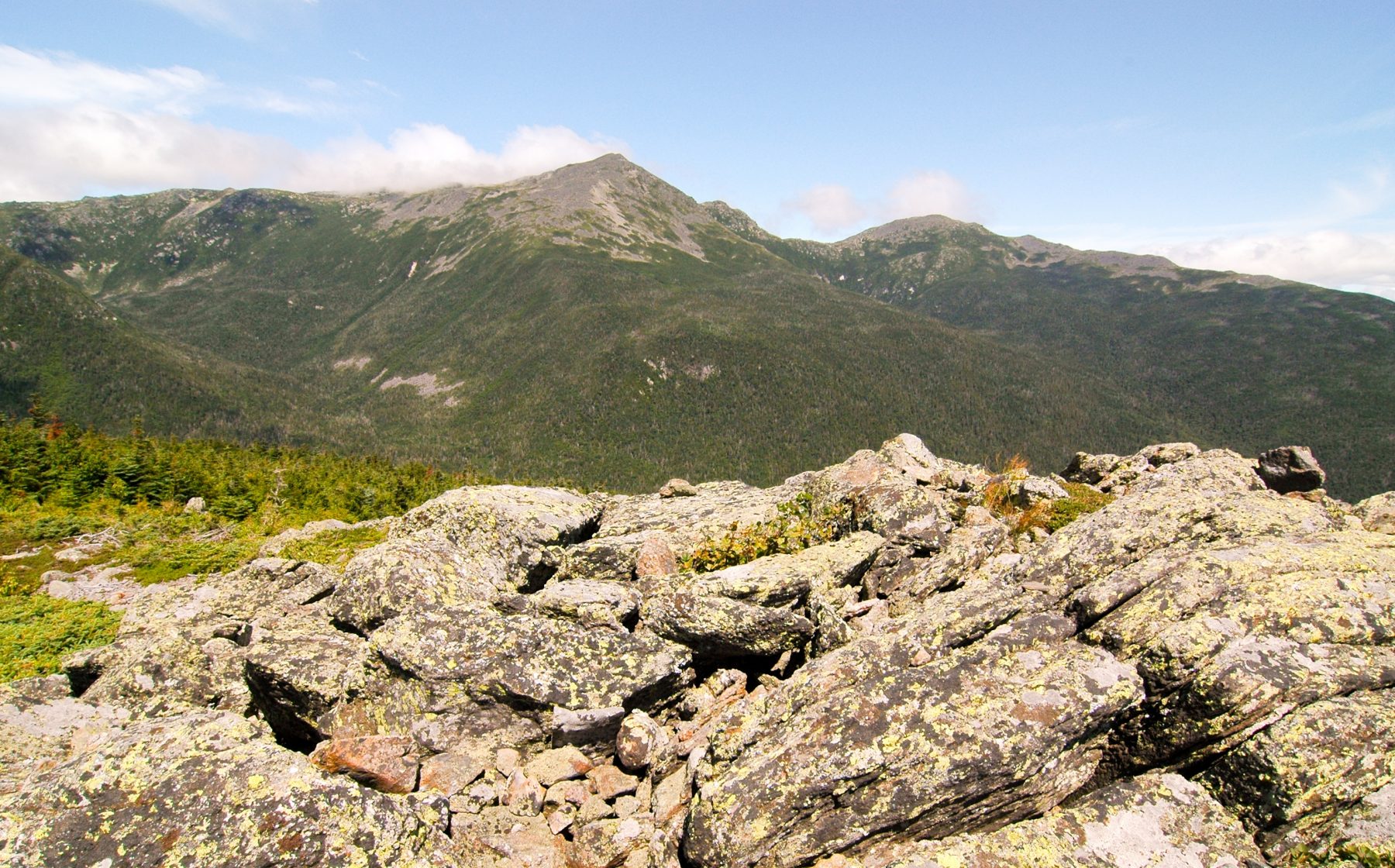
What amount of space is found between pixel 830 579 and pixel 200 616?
14.0 meters

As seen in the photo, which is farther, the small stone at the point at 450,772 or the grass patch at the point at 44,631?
the grass patch at the point at 44,631

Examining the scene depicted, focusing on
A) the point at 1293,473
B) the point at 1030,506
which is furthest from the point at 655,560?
the point at 1293,473

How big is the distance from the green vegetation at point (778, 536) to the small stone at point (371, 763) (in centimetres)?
741

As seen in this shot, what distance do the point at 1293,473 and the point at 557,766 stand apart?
2833cm

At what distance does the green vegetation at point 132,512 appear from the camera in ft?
54.1

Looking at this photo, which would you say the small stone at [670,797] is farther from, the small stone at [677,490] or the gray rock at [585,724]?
the small stone at [677,490]

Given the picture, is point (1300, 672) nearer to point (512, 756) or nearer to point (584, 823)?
point (584, 823)

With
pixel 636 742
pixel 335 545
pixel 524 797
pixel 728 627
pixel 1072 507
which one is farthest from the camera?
pixel 335 545

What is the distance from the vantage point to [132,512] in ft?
85.8

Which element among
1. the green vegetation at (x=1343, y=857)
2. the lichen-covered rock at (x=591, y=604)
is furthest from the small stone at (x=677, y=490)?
the green vegetation at (x=1343, y=857)

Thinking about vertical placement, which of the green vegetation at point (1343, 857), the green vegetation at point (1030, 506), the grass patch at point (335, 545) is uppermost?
the green vegetation at point (1030, 506)

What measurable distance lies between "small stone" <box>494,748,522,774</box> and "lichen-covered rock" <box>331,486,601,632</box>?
3.06 m

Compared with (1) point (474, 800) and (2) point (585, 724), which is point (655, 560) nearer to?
(2) point (585, 724)

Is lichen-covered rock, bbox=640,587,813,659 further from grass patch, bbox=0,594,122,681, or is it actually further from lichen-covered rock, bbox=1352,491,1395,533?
lichen-covered rock, bbox=1352,491,1395,533
